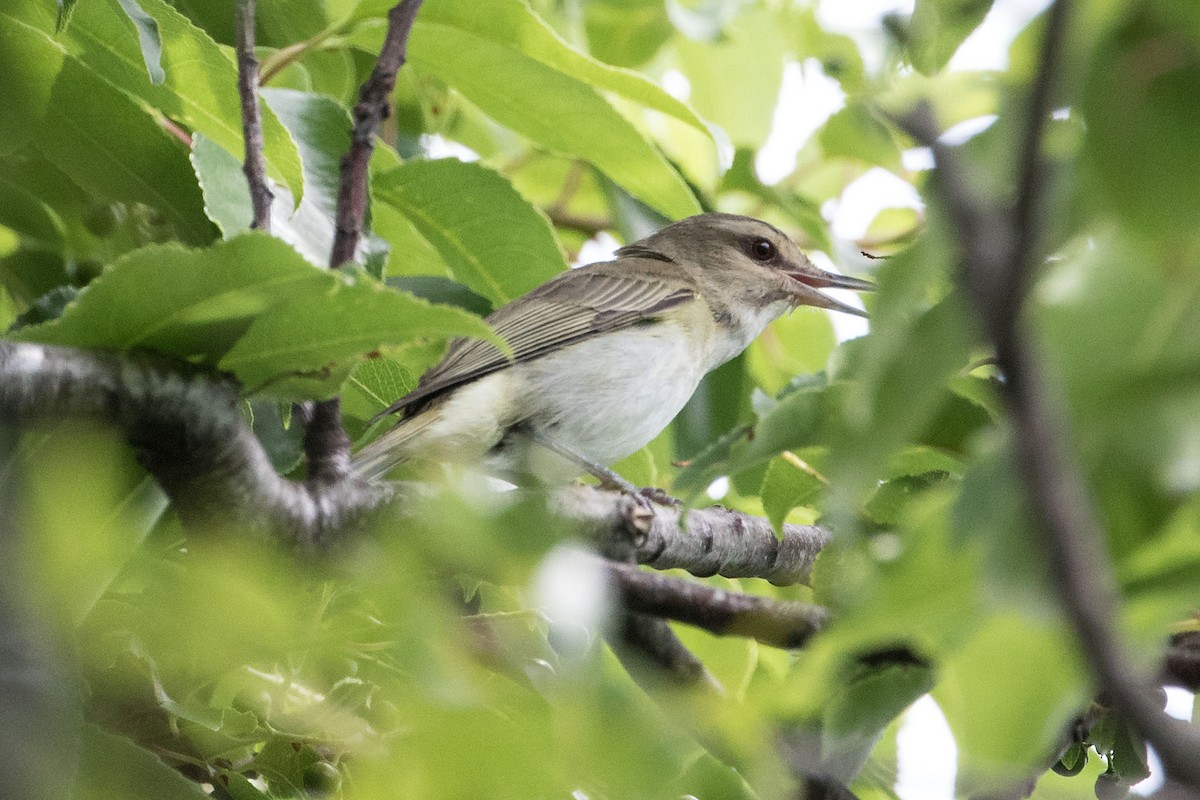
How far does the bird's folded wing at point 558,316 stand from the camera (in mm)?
4023

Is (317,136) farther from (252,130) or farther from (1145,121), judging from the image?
(1145,121)

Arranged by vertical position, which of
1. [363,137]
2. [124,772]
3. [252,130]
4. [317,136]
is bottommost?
[124,772]

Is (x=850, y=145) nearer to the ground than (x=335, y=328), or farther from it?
farther from it

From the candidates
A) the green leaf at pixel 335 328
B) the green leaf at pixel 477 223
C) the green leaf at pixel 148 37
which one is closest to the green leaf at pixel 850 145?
the green leaf at pixel 477 223

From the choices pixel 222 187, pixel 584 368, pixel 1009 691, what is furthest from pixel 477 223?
pixel 1009 691

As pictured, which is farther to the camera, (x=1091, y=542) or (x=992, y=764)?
(x=992, y=764)

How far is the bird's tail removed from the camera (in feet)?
11.5

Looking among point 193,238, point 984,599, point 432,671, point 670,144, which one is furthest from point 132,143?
point 670,144

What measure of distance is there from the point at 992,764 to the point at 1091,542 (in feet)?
1.03

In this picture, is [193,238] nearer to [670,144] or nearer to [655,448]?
[655,448]

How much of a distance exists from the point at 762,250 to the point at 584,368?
Answer: 1.32 meters

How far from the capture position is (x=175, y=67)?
2.70 metres

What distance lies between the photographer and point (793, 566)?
9.48ft

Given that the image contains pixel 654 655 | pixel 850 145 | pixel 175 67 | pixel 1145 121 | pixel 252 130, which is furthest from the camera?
pixel 850 145
